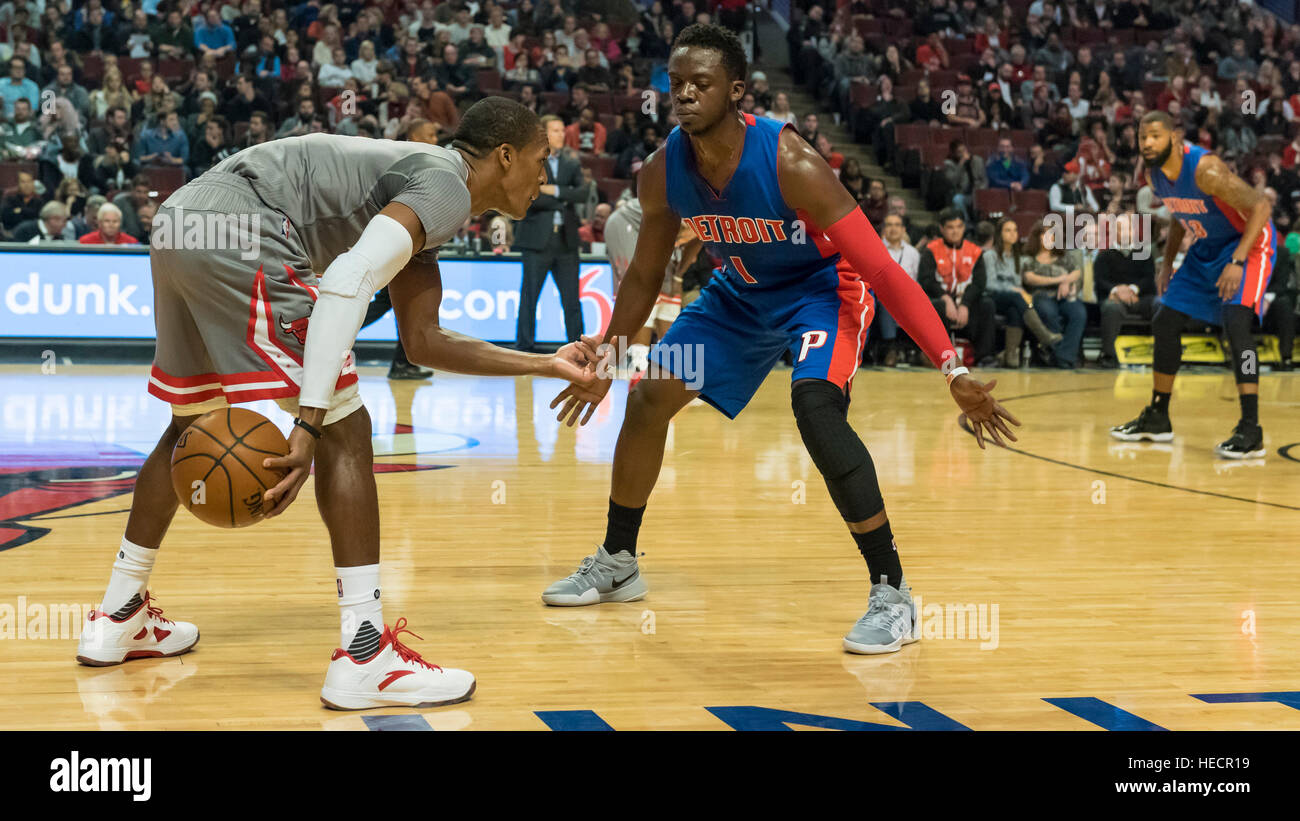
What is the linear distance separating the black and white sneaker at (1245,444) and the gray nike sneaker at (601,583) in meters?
4.79

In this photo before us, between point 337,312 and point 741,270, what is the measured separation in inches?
60.7

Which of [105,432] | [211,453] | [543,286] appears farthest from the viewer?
[543,286]

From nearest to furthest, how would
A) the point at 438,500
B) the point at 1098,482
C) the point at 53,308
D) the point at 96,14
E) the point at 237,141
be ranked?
the point at 438,500, the point at 1098,482, the point at 53,308, the point at 237,141, the point at 96,14

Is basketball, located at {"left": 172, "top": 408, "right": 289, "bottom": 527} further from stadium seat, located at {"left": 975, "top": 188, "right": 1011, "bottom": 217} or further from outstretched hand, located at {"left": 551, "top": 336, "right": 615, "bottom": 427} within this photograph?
stadium seat, located at {"left": 975, "top": 188, "right": 1011, "bottom": 217}

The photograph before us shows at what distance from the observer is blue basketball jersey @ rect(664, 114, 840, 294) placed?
3.98m

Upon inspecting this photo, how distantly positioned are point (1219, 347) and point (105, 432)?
11259mm

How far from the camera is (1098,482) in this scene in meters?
6.95

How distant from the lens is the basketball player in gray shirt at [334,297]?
10.2ft

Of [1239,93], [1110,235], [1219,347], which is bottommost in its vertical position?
[1219,347]

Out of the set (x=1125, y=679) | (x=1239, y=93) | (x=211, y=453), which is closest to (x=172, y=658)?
(x=211, y=453)

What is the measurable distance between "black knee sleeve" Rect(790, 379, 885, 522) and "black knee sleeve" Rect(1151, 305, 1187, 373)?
486 centimetres

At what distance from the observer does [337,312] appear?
307 centimetres

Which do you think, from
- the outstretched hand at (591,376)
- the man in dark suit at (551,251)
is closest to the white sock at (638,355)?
the man in dark suit at (551,251)

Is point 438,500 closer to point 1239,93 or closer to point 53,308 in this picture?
point 53,308
